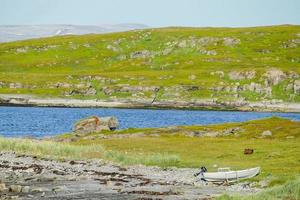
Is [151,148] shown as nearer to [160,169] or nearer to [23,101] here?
[160,169]

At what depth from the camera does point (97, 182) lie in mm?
45969

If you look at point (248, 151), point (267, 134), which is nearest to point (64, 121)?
point (267, 134)

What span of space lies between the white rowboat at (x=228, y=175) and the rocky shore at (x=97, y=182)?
27.4 inches

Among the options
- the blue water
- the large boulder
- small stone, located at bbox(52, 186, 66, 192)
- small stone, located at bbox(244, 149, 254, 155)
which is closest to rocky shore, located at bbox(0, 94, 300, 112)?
the blue water

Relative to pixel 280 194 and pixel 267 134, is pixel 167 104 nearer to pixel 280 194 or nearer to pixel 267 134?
pixel 267 134

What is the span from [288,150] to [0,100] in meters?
149

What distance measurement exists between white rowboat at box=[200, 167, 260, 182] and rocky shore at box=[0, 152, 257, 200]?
27.4 inches

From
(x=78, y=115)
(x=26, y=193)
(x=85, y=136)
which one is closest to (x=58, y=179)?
(x=26, y=193)

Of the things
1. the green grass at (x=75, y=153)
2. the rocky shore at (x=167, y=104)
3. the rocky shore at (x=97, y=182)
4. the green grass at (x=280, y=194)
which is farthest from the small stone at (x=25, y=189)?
the rocky shore at (x=167, y=104)

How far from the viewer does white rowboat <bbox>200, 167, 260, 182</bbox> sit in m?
44.8

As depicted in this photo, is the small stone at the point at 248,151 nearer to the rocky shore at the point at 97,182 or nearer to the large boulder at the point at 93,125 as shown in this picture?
the rocky shore at the point at 97,182

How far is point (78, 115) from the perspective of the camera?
157 m

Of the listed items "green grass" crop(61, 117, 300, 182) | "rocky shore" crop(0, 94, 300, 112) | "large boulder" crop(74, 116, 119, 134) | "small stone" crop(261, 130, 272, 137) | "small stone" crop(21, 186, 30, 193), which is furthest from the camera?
"rocky shore" crop(0, 94, 300, 112)

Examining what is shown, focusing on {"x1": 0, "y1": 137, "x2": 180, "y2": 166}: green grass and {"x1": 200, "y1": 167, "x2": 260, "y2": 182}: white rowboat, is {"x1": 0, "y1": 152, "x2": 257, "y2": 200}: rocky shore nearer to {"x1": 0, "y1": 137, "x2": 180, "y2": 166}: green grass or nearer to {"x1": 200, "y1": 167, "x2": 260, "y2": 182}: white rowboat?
{"x1": 200, "y1": 167, "x2": 260, "y2": 182}: white rowboat
